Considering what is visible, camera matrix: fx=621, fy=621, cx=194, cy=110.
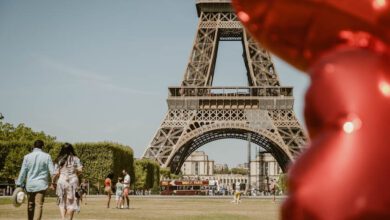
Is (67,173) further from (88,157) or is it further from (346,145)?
(88,157)

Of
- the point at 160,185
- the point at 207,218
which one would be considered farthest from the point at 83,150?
the point at 207,218

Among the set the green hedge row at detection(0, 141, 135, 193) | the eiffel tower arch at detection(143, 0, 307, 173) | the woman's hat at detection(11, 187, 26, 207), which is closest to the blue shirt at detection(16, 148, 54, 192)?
the woman's hat at detection(11, 187, 26, 207)

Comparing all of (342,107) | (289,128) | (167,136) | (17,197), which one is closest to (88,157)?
(167,136)

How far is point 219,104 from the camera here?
44.0 meters

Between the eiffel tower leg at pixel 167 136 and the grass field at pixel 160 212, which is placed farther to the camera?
the eiffel tower leg at pixel 167 136

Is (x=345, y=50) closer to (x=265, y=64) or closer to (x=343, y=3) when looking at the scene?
(x=343, y=3)

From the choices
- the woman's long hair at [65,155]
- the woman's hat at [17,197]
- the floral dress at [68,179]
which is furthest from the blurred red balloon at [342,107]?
the floral dress at [68,179]

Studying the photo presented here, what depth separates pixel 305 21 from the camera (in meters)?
2.25

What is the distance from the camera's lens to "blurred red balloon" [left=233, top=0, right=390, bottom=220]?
1890 mm

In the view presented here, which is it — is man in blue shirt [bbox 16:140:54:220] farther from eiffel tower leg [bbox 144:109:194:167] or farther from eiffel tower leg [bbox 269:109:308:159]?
eiffel tower leg [bbox 269:109:308:159]

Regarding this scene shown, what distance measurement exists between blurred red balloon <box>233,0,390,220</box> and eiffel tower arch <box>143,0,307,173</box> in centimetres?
3886

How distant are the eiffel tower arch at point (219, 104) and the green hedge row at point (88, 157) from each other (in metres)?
3.18

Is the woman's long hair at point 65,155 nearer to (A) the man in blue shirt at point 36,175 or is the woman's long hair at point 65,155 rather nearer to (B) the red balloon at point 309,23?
(A) the man in blue shirt at point 36,175

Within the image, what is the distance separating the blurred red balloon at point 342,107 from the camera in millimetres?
1890
